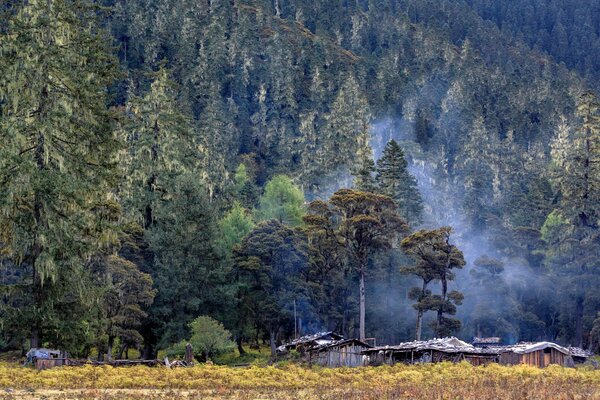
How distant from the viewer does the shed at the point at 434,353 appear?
56.9m

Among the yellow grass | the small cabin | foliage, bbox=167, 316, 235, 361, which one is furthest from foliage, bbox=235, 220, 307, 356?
the small cabin

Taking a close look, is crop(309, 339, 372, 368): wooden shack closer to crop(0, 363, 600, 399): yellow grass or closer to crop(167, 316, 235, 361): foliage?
crop(167, 316, 235, 361): foliage

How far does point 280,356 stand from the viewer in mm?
67812

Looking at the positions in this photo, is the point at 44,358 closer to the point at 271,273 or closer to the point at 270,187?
the point at 271,273

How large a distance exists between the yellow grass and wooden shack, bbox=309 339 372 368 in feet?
44.7

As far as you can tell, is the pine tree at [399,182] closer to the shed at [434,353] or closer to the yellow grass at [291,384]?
the shed at [434,353]

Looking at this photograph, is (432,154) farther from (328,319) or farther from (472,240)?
(328,319)

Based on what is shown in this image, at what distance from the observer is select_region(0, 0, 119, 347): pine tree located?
4200 centimetres

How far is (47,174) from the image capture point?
4231cm

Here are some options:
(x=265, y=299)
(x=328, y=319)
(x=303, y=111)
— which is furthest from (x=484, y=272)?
(x=303, y=111)

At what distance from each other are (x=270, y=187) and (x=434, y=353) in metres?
44.5

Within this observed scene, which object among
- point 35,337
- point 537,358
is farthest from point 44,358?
point 537,358

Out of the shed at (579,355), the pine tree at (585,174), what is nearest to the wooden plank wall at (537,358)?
the shed at (579,355)

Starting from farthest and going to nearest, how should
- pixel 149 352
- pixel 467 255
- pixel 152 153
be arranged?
pixel 467 255 → pixel 152 153 → pixel 149 352
